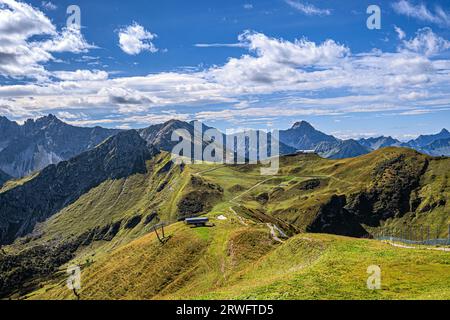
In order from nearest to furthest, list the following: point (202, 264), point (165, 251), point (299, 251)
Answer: point (299, 251)
point (202, 264)
point (165, 251)

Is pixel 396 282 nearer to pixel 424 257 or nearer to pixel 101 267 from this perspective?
pixel 424 257

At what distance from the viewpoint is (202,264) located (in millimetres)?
117625

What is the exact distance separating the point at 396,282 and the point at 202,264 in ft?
242
